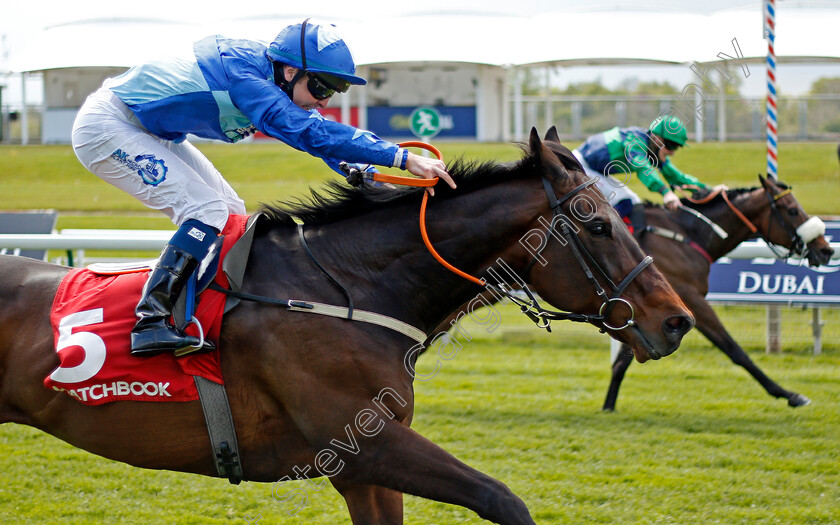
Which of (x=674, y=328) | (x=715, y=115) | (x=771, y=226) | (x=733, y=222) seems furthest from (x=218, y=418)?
(x=715, y=115)

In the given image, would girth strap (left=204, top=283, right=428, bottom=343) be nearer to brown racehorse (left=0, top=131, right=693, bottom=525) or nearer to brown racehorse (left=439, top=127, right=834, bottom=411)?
brown racehorse (left=0, top=131, right=693, bottom=525)

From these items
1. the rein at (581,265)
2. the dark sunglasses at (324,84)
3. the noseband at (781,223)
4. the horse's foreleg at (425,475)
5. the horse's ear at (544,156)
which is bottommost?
the horse's foreleg at (425,475)

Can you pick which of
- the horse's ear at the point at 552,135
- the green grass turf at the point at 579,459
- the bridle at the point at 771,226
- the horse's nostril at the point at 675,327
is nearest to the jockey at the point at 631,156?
the bridle at the point at 771,226

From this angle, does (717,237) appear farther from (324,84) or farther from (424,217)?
(324,84)

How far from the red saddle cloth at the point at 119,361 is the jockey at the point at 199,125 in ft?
0.26

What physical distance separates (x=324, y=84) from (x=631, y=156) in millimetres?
3858

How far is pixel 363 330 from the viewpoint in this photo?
8.98 ft

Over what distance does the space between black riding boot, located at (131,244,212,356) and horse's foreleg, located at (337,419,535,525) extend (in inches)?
25.0

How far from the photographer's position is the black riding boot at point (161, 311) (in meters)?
2.64

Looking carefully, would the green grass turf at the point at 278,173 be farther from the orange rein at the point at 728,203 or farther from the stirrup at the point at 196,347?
the stirrup at the point at 196,347

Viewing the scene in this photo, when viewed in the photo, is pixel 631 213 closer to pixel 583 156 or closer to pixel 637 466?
pixel 583 156

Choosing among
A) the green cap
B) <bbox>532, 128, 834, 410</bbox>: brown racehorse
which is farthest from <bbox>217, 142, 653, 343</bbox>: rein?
the green cap

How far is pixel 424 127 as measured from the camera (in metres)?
13.1

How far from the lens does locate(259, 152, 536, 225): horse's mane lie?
2857mm
